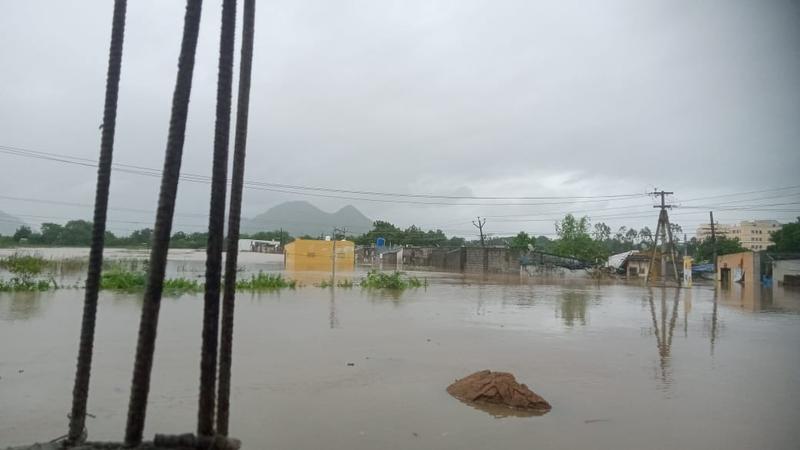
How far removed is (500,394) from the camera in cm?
621

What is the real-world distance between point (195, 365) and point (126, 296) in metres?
10.2

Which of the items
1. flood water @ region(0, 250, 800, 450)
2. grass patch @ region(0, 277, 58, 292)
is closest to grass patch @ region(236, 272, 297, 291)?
flood water @ region(0, 250, 800, 450)

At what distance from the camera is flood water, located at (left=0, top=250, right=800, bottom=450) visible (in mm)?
5301

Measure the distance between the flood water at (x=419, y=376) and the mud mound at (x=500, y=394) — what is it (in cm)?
19

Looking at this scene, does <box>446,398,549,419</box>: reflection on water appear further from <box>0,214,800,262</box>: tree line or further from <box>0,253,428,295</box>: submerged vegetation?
<box>0,214,800,262</box>: tree line

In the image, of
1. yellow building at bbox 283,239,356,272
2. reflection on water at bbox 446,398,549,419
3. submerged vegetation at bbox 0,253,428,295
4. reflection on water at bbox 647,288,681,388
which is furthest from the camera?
yellow building at bbox 283,239,356,272

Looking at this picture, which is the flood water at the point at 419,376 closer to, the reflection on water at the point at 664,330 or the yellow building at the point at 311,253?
the reflection on water at the point at 664,330

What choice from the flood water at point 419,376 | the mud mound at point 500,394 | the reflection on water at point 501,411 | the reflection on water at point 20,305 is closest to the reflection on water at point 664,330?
the flood water at point 419,376

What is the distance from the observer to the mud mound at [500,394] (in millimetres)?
6117

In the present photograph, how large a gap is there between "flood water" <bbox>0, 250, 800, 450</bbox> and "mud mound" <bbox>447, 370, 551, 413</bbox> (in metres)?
0.19

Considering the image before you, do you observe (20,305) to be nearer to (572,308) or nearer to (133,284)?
(133,284)

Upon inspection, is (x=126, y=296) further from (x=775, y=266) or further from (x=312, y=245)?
(x=775, y=266)

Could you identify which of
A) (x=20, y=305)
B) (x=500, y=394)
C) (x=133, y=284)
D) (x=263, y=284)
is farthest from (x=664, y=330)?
(x=133, y=284)

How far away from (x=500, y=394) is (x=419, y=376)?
1566 millimetres
